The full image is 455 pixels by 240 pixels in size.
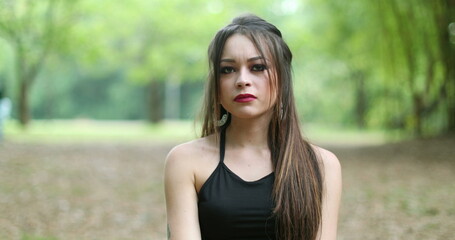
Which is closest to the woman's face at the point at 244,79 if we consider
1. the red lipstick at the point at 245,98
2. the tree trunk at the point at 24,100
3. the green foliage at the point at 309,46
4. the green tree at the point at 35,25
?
the red lipstick at the point at 245,98

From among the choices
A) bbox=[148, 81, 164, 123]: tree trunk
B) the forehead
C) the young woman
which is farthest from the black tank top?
bbox=[148, 81, 164, 123]: tree trunk

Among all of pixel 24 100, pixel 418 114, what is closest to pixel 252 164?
pixel 418 114

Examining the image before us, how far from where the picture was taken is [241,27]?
6.45 ft

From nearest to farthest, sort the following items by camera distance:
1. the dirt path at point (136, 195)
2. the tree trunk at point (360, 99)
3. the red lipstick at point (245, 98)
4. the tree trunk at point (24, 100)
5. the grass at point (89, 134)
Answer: the red lipstick at point (245, 98) < the dirt path at point (136, 195) < the grass at point (89, 134) < the tree trunk at point (24, 100) < the tree trunk at point (360, 99)

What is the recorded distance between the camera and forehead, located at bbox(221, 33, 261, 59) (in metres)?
1.94

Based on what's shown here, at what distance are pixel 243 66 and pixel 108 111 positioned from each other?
45.9 metres

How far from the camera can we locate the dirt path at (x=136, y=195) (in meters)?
5.77

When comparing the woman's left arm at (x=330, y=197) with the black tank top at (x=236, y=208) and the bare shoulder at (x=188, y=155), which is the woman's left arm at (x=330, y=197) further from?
the bare shoulder at (x=188, y=155)

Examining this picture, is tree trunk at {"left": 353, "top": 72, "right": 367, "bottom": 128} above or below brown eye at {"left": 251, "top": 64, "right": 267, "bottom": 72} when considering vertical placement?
below

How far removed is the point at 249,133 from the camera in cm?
204

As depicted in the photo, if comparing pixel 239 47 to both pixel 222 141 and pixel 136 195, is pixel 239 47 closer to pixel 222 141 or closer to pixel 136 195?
pixel 222 141

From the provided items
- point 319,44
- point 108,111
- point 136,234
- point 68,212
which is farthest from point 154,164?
point 108,111

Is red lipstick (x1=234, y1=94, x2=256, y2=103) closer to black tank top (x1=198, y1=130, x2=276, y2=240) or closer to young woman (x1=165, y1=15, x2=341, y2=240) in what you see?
young woman (x1=165, y1=15, x2=341, y2=240)

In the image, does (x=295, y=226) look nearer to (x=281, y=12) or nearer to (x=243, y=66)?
(x=243, y=66)
